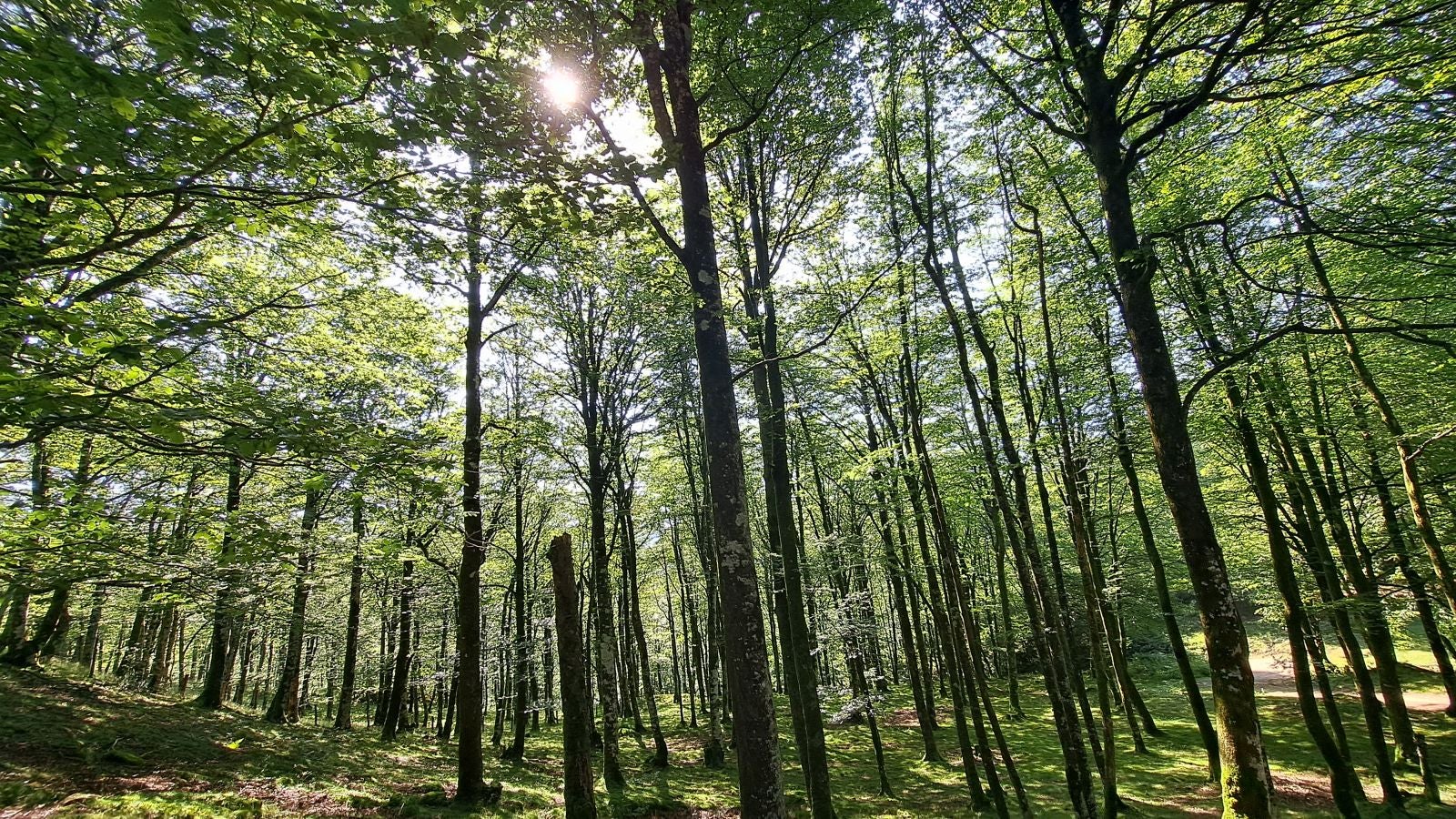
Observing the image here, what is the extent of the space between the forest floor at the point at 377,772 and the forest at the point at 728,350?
16 centimetres

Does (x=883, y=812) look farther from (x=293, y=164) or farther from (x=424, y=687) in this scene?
(x=424, y=687)

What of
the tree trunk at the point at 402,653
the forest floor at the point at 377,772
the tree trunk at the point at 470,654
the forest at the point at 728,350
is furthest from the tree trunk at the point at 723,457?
the tree trunk at the point at 402,653

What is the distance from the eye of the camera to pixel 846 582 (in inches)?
891

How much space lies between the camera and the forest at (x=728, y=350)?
368 centimetres

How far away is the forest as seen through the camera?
12.1 feet

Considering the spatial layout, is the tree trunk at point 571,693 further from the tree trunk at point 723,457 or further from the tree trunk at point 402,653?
the tree trunk at point 402,653

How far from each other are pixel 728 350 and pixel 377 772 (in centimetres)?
1505

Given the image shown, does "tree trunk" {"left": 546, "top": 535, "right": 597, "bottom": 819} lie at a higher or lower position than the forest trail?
higher

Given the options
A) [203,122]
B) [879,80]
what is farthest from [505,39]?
[879,80]

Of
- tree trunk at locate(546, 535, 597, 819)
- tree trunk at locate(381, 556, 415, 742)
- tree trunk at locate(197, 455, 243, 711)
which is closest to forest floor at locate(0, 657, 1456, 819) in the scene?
tree trunk at locate(197, 455, 243, 711)

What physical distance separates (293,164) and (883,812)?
49.2ft

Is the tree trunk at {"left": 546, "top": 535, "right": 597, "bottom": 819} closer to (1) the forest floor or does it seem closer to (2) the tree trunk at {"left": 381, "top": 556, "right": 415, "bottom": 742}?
(1) the forest floor

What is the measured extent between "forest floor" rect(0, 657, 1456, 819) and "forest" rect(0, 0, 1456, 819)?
6.4 inches

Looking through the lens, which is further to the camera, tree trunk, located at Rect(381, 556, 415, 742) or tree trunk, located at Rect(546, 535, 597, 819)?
tree trunk, located at Rect(381, 556, 415, 742)
